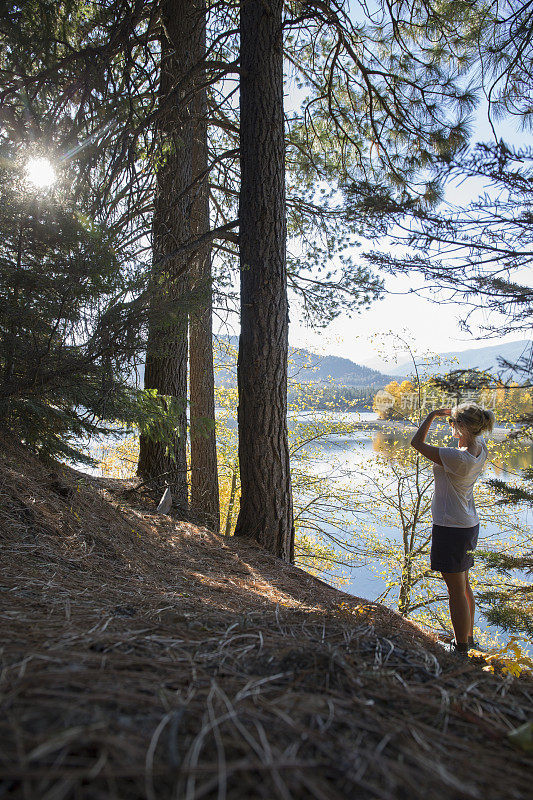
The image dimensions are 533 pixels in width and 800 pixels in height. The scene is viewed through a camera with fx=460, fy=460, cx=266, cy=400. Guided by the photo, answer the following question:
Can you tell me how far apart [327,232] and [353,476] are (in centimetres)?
718

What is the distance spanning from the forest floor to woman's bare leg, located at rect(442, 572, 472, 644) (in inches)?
54.2

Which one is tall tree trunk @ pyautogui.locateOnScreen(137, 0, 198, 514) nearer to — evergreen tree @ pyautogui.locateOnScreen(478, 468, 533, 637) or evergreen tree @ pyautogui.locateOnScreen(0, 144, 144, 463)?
evergreen tree @ pyautogui.locateOnScreen(0, 144, 144, 463)

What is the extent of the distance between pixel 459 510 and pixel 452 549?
0.29m

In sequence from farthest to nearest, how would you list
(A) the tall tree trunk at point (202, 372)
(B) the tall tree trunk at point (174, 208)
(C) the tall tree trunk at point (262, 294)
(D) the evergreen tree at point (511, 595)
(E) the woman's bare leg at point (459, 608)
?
(A) the tall tree trunk at point (202, 372) → (B) the tall tree trunk at point (174, 208) → (C) the tall tree trunk at point (262, 294) → (D) the evergreen tree at point (511, 595) → (E) the woman's bare leg at point (459, 608)

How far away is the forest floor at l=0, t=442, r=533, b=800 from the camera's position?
0.85 m

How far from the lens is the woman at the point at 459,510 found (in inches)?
131

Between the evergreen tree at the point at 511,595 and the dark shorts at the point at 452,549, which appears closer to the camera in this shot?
the dark shorts at the point at 452,549

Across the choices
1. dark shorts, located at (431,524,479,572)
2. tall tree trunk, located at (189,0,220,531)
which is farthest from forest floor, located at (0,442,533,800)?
tall tree trunk, located at (189,0,220,531)

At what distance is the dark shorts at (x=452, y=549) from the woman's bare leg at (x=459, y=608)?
6cm

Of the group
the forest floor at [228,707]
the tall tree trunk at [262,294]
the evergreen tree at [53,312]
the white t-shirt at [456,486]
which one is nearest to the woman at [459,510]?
the white t-shirt at [456,486]

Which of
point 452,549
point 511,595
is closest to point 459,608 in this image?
point 452,549

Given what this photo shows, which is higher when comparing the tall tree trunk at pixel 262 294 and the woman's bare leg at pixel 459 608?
the tall tree trunk at pixel 262 294

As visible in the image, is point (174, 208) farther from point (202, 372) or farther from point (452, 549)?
point (452, 549)

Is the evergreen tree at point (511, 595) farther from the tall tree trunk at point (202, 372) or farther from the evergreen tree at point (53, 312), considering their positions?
the tall tree trunk at point (202, 372)
